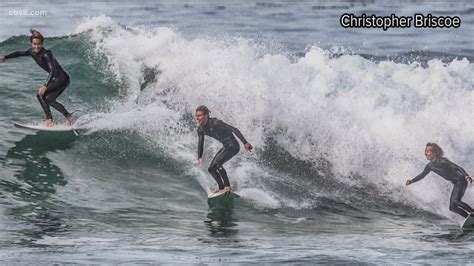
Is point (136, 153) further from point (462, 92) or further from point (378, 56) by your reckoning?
point (378, 56)

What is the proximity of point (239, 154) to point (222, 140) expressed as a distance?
1.54 m

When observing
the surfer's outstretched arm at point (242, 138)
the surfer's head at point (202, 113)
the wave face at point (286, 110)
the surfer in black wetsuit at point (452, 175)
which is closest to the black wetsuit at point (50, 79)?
the wave face at point (286, 110)

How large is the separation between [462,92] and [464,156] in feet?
11.9

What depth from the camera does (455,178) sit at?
46.5 feet

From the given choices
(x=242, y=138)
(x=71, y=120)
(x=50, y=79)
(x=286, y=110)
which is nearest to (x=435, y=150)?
(x=242, y=138)

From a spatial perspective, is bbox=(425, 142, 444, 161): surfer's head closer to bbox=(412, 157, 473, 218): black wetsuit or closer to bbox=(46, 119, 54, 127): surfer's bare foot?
bbox=(412, 157, 473, 218): black wetsuit

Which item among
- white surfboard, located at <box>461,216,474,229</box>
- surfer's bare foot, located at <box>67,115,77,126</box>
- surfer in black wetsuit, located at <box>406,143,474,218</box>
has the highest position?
surfer's bare foot, located at <box>67,115,77,126</box>

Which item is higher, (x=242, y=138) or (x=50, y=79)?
(x=50, y=79)

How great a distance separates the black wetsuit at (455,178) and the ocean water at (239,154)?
330mm

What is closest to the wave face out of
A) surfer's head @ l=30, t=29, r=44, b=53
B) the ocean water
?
the ocean water

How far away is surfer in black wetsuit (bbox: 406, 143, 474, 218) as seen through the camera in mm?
13805

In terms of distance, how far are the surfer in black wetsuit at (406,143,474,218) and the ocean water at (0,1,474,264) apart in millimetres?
357

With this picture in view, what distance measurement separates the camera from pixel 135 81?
18.3m

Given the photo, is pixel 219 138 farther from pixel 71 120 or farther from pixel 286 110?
pixel 286 110
